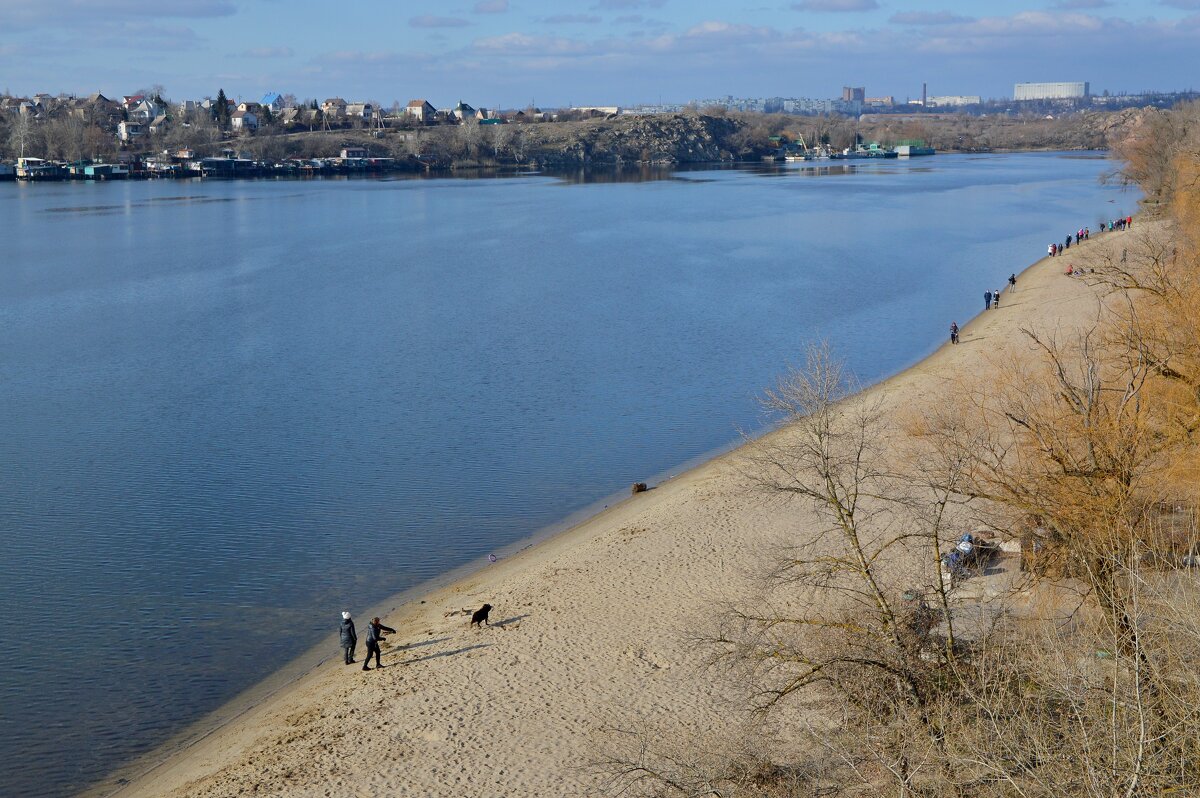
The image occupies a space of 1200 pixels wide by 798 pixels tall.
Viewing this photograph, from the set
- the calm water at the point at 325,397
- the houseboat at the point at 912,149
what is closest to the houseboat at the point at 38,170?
the calm water at the point at 325,397

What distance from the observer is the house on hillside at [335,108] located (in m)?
168

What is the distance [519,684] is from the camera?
12.1m

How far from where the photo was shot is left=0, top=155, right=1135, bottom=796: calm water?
564 inches

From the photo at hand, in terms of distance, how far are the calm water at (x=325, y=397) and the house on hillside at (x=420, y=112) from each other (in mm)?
107487

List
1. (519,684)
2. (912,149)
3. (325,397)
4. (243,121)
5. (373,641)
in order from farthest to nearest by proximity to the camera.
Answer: (912,149)
(243,121)
(325,397)
(373,641)
(519,684)

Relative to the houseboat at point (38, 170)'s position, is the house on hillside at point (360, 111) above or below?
above

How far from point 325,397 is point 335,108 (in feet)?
516

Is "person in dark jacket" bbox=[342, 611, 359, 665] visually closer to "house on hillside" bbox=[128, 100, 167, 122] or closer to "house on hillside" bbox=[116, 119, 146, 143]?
"house on hillside" bbox=[116, 119, 146, 143]

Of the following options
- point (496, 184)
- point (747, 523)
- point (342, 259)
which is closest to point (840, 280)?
point (342, 259)

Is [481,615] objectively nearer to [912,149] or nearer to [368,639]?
[368,639]

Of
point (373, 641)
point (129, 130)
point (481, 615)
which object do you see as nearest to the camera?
point (373, 641)

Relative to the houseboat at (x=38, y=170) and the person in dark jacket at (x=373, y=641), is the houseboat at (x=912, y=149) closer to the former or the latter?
the houseboat at (x=38, y=170)

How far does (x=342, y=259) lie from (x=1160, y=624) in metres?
46.1

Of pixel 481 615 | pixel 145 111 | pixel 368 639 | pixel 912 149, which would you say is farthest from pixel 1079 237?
pixel 145 111
